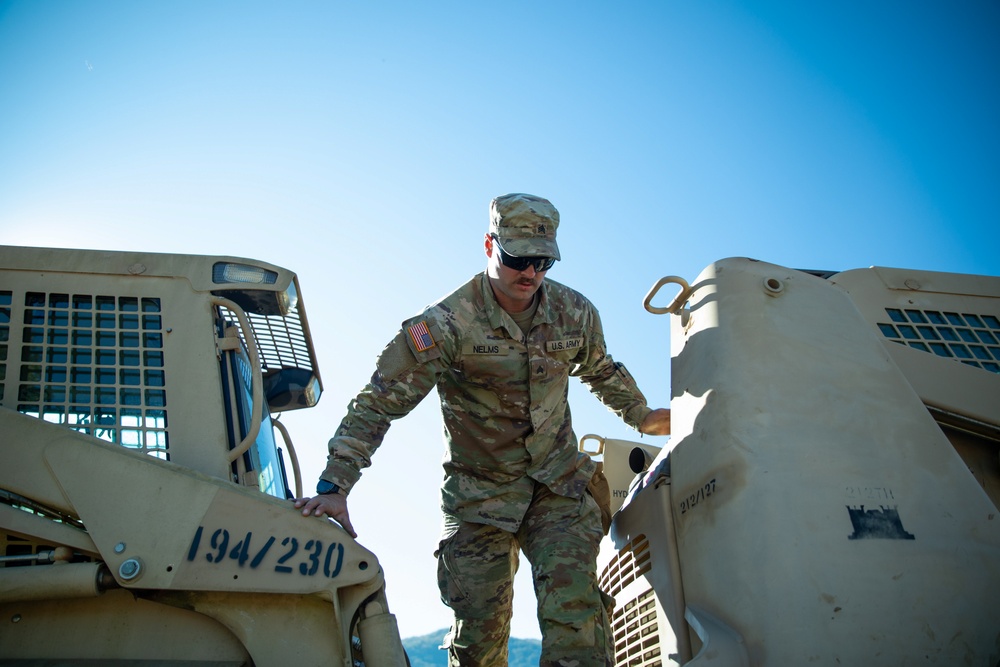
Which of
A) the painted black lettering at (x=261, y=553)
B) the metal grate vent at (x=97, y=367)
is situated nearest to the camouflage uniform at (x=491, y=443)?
the painted black lettering at (x=261, y=553)

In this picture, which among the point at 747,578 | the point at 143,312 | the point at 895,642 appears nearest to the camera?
the point at 895,642

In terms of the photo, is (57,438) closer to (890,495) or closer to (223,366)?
(223,366)

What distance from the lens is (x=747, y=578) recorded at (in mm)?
2385

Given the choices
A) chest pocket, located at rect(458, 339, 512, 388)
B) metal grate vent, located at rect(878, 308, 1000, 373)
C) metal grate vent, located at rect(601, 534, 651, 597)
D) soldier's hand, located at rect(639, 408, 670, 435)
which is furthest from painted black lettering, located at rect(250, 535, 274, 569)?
metal grate vent, located at rect(878, 308, 1000, 373)

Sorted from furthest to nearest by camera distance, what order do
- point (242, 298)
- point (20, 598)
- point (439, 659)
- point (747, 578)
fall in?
point (439, 659) < point (242, 298) < point (20, 598) < point (747, 578)

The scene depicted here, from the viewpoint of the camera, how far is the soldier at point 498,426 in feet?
9.86

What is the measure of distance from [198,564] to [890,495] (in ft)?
6.71

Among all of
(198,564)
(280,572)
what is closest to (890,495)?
(280,572)

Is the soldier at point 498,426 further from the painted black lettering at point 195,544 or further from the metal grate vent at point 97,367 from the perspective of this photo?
the metal grate vent at point 97,367

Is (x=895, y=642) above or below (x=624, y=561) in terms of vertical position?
below

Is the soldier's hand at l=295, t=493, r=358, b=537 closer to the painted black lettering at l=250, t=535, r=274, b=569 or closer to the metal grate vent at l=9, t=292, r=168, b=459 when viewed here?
the painted black lettering at l=250, t=535, r=274, b=569

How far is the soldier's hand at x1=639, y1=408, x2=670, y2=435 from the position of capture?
11.0ft

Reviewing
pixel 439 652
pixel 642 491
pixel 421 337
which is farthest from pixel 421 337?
pixel 439 652

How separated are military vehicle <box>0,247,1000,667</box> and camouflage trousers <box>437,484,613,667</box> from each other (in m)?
0.25
